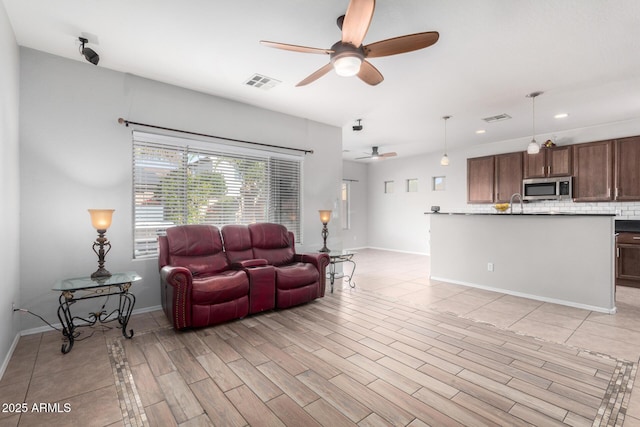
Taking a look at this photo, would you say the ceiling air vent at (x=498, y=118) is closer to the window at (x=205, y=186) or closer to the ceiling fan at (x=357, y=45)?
the window at (x=205, y=186)

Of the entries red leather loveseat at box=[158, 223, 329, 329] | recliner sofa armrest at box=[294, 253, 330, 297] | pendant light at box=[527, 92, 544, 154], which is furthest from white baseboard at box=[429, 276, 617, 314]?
red leather loveseat at box=[158, 223, 329, 329]

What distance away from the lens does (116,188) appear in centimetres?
348

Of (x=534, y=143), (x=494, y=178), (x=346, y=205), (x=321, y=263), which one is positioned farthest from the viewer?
(x=346, y=205)

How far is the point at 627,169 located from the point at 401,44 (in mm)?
5616

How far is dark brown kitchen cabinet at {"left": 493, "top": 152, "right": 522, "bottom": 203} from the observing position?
21.4 ft

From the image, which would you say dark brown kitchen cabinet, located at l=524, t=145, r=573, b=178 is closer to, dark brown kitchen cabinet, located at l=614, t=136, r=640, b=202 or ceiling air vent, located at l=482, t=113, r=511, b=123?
dark brown kitchen cabinet, located at l=614, t=136, r=640, b=202

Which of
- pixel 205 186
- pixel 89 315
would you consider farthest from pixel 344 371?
pixel 205 186

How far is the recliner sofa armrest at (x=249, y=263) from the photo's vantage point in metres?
3.70

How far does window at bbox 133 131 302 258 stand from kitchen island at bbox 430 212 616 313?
267 centimetres

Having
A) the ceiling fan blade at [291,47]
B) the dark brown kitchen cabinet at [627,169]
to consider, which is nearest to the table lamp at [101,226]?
the ceiling fan blade at [291,47]

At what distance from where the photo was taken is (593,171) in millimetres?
5602

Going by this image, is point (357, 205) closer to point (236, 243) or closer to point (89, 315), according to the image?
point (236, 243)

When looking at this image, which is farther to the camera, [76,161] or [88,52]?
[76,161]

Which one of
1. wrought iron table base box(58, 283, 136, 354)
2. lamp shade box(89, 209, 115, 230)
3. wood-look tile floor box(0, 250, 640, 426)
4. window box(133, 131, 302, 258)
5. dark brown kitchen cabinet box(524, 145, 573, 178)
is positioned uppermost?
dark brown kitchen cabinet box(524, 145, 573, 178)
